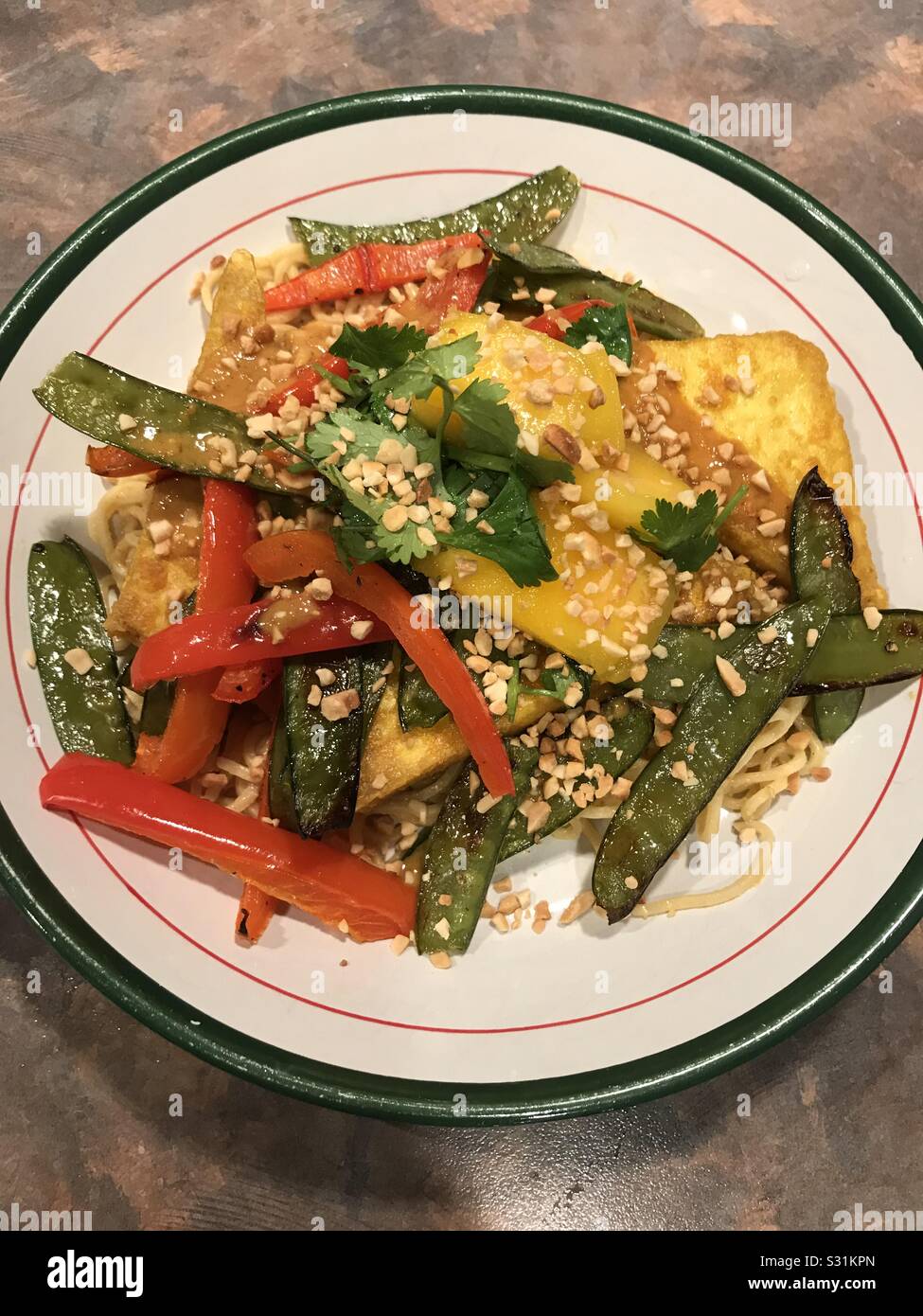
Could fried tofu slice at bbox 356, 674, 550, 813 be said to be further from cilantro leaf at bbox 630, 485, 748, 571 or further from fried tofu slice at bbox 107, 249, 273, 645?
fried tofu slice at bbox 107, 249, 273, 645

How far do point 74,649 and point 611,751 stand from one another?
5.75ft

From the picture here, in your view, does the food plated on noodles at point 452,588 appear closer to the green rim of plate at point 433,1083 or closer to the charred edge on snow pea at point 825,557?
the charred edge on snow pea at point 825,557

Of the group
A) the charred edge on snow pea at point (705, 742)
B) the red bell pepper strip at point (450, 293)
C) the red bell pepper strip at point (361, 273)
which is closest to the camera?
the charred edge on snow pea at point (705, 742)

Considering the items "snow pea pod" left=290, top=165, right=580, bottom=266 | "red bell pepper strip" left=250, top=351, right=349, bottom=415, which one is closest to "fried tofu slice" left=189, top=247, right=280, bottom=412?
"red bell pepper strip" left=250, top=351, right=349, bottom=415

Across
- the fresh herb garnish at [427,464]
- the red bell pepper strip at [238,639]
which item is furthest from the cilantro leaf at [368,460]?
the red bell pepper strip at [238,639]

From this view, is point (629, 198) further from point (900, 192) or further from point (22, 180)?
point (22, 180)

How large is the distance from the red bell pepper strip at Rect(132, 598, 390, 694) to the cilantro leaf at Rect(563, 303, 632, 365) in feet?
3.68

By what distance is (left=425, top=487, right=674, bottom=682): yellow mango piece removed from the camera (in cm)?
248

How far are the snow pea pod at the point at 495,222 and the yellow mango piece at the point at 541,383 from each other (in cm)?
79

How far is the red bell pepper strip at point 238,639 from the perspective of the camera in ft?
8.26

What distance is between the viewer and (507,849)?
2828 millimetres

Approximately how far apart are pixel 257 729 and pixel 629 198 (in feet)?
7.60

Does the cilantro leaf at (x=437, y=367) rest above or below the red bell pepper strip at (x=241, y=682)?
above

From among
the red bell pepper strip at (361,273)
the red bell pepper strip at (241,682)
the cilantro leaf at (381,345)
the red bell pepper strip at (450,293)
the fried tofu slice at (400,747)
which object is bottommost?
the fried tofu slice at (400,747)
